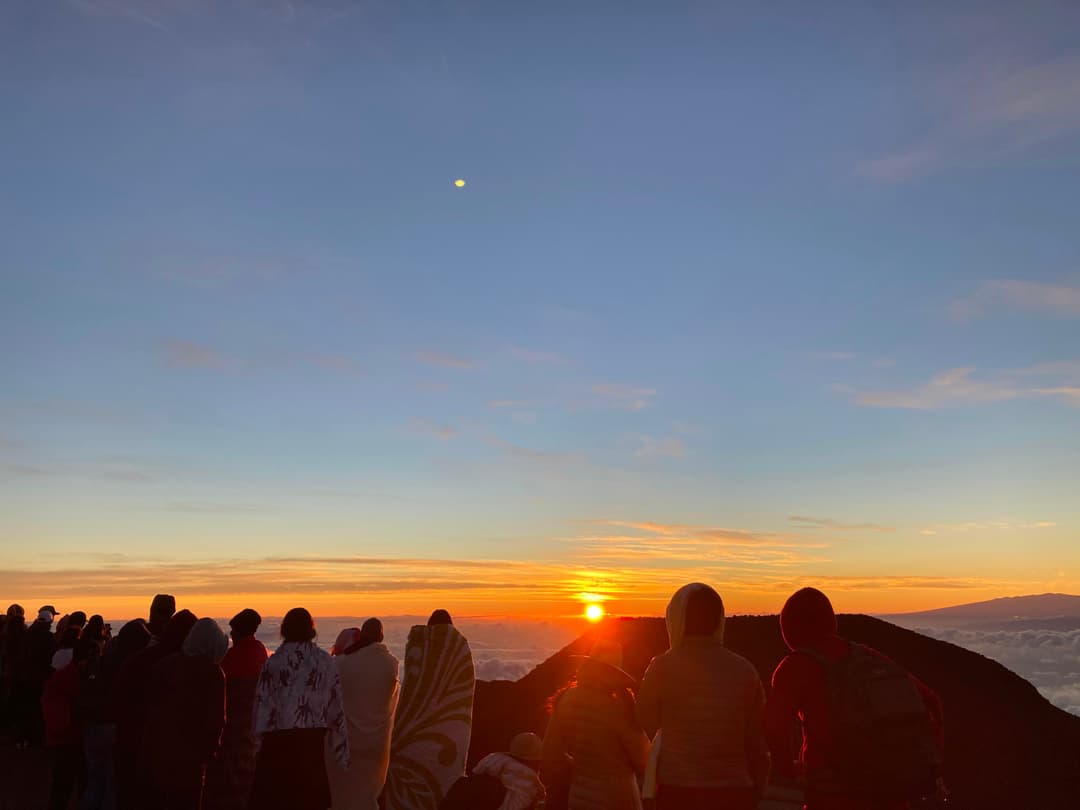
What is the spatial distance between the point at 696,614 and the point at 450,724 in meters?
5.03

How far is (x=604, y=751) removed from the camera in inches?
258

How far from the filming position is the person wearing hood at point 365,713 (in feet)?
32.7

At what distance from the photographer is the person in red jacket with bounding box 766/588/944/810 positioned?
5.18 meters

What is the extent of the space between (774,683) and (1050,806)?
1794 centimetres

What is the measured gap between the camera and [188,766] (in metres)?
8.48

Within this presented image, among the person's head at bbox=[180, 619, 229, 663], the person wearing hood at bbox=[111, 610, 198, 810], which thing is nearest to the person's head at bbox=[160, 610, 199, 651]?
the person wearing hood at bbox=[111, 610, 198, 810]

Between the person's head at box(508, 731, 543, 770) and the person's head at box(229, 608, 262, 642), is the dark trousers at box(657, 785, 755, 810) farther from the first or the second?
the person's head at box(229, 608, 262, 642)

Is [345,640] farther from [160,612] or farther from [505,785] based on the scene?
[505,785]

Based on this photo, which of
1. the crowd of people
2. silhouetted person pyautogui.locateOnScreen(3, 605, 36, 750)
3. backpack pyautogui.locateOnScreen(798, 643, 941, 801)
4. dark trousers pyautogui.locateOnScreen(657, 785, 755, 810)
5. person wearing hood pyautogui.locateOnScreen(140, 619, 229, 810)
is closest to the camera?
backpack pyautogui.locateOnScreen(798, 643, 941, 801)

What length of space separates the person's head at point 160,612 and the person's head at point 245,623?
1.38 meters

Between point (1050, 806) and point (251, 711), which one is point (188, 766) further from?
point (1050, 806)

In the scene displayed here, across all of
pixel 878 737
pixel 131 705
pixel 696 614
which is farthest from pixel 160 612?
pixel 878 737

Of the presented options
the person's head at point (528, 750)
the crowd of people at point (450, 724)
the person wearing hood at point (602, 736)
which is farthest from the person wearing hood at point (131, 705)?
the person wearing hood at point (602, 736)

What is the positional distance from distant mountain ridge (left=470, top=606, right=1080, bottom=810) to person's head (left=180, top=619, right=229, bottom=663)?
12.5 meters
